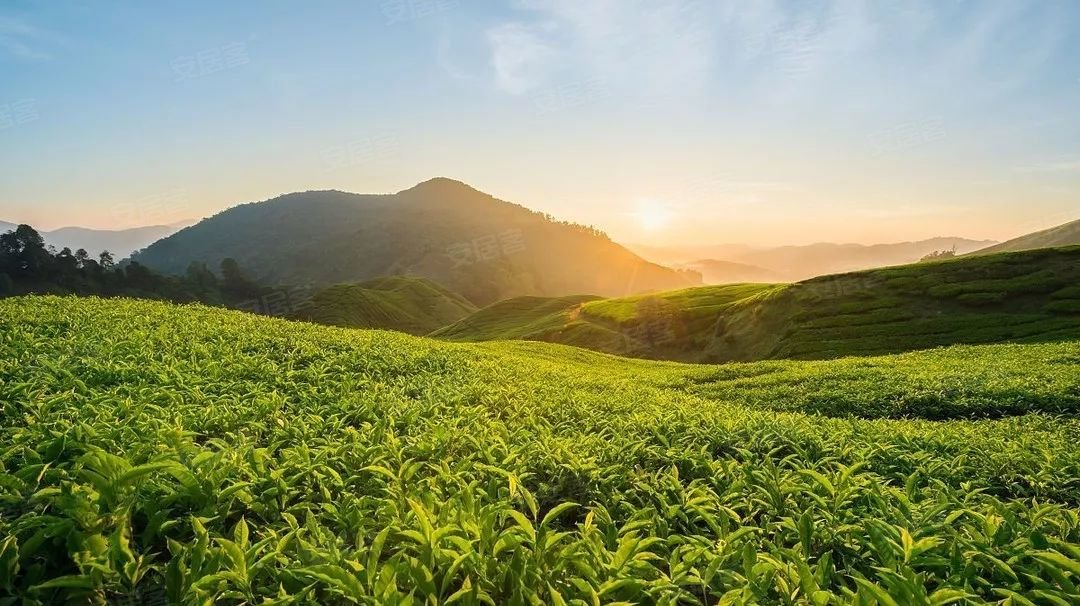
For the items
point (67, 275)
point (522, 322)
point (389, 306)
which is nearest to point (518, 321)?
point (522, 322)

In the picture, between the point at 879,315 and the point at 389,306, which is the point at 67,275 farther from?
the point at 879,315

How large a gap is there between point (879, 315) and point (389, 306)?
12477cm

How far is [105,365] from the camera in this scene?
25.1 feet

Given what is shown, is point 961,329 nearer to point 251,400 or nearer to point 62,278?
point 251,400

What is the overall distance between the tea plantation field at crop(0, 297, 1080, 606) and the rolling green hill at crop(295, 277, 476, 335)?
11545 cm

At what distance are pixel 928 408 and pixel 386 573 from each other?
1951 cm

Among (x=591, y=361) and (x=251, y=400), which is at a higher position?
(x=251, y=400)

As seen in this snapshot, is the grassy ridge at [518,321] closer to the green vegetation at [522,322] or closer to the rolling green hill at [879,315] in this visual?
the green vegetation at [522,322]

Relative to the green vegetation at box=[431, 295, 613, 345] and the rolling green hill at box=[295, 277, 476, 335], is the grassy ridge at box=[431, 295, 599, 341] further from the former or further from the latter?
the rolling green hill at box=[295, 277, 476, 335]

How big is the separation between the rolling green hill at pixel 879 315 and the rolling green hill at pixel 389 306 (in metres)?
77.0

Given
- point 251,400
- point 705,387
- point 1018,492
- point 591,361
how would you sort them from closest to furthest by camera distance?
point 1018,492 → point 251,400 → point 705,387 → point 591,361

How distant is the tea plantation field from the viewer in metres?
2.87

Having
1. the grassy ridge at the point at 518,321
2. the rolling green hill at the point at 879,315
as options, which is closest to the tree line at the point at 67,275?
the grassy ridge at the point at 518,321

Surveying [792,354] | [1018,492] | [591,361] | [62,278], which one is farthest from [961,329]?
[62,278]
